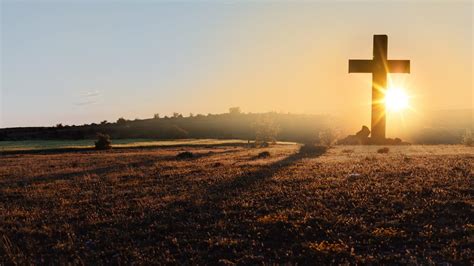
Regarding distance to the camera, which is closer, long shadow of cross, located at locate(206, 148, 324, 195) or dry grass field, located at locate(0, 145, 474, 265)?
dry grass field, located at locate(0, 145, 474, 265)

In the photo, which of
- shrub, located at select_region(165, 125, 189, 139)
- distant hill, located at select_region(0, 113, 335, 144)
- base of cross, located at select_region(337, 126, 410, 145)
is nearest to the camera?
base of cross, located at select_region(337, 126, 410, 145)

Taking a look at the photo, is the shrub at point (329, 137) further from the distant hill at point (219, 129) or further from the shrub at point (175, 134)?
the shrub at point (175, 134)

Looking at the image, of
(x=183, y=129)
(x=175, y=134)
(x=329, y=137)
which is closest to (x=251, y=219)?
(x=329, y=137)

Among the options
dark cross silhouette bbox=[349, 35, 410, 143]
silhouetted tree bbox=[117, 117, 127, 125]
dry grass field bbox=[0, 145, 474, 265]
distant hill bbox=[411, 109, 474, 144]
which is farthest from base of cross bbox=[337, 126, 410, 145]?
silhouetted tree bbox=[117, 117, 127, 125]

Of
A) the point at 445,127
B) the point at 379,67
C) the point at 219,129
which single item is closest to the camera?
the point at 379,67

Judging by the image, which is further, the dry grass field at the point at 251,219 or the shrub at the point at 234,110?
the shrub at the point at 234,110

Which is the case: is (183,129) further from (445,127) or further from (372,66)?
(372,66)

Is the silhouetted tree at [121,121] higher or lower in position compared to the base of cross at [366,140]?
higher

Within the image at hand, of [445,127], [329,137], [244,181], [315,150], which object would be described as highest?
[445,127]

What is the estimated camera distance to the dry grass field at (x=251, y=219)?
9.59m

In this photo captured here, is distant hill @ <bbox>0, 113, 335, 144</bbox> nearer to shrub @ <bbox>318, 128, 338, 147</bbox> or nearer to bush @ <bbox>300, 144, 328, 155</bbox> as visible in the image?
shrub @ <bbox>318, 128, 338, 147</bbox>

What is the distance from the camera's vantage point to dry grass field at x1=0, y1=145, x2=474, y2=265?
959 cm

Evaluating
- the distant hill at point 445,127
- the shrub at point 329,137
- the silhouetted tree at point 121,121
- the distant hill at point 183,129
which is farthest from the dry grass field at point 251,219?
the silhouetted tree at point 121,121

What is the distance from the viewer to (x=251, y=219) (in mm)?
12250
